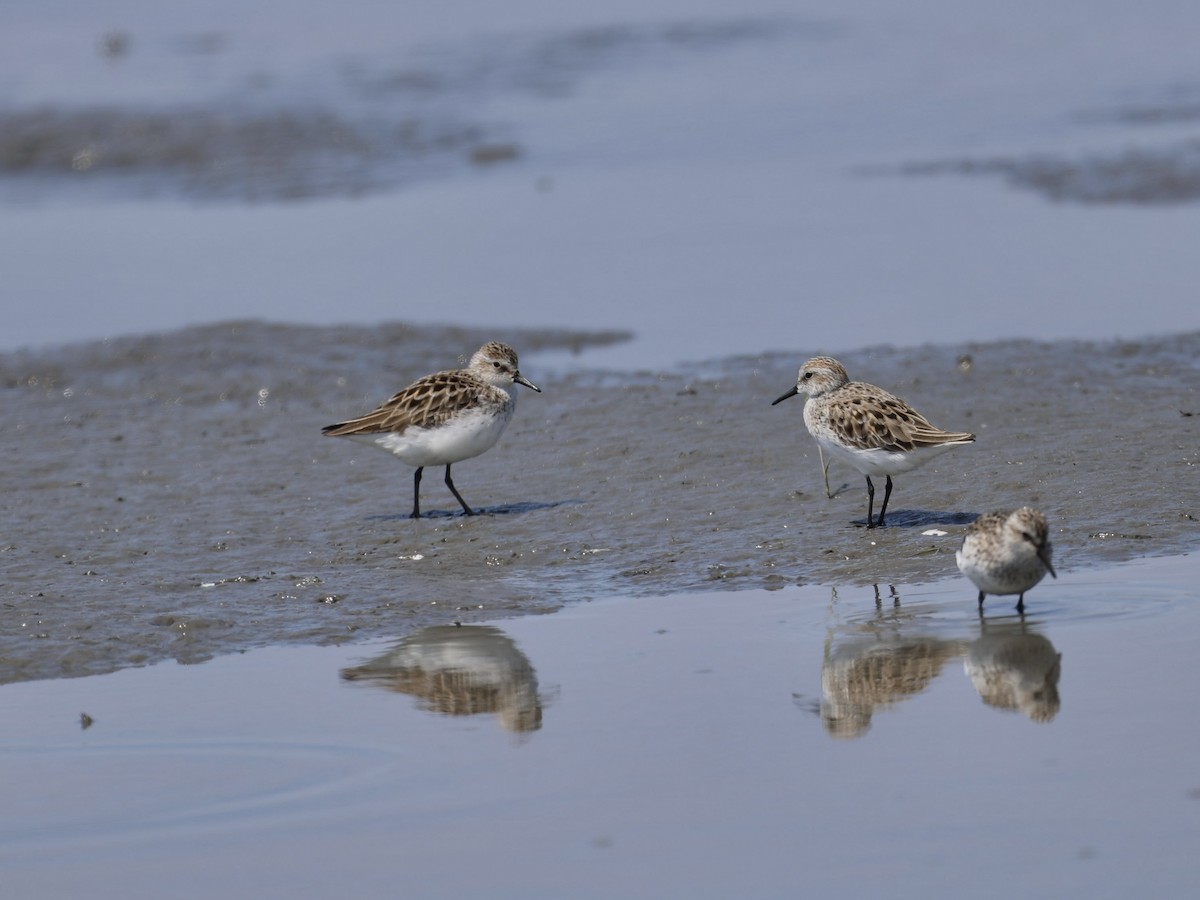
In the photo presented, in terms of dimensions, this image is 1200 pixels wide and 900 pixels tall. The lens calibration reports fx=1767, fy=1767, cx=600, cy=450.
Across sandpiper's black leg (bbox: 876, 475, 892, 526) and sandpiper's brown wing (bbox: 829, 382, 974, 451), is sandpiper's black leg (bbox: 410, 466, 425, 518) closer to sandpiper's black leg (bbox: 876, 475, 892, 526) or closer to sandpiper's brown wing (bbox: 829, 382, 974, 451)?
sandpiper's brown wing (bbox: 829, 382, 974, 451)

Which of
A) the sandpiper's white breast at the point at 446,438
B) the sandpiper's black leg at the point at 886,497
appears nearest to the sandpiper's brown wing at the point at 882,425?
the sandpiper's black leg at the point at 886,497

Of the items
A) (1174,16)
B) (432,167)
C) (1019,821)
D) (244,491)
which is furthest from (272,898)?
(1174,16)

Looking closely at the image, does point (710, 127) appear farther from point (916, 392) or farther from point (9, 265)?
point (916, 392)

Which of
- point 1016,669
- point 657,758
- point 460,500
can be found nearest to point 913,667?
point 1016,669

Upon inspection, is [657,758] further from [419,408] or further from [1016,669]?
[419,408]

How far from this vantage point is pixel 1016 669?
8.15m

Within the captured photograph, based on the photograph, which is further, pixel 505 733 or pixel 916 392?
pixel 916 392

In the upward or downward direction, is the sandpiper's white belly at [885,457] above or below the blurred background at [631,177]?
below

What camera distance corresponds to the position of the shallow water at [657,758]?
6.19 metres

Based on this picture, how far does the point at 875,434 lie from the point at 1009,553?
2.28 metres

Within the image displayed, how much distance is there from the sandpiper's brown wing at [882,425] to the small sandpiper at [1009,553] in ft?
5.68

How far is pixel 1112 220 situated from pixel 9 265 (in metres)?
12.8

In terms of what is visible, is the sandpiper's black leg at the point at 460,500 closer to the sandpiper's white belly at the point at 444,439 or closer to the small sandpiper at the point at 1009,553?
the sandpiper's white belly at the point at 444,439

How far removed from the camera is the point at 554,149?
25438mm
